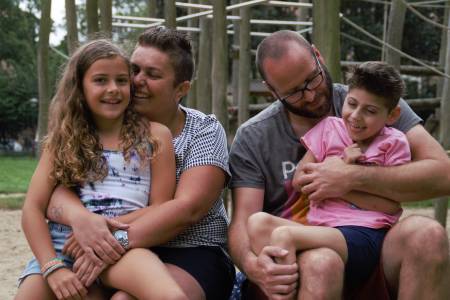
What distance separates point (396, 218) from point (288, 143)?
1.58 ft

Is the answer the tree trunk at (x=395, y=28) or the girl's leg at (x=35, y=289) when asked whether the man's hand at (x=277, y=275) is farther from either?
the tree trunk at (x=395, y=28)

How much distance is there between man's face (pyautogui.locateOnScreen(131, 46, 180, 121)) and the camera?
2.70 meters

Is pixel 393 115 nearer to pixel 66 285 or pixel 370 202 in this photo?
pixel 370 202

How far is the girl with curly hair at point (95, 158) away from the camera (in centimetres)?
252

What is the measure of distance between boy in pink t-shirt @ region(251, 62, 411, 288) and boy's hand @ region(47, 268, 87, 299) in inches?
27.9

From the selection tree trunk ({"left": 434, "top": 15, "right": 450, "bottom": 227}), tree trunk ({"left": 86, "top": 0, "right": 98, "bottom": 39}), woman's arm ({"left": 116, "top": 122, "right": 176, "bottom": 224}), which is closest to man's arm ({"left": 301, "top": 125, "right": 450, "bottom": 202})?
woman's arm ({"left": 116, "top": 122, "right": 176, "bottom": 224})

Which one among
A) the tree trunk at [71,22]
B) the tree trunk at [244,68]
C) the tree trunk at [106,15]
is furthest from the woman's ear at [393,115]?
the tree trunk at [244,68]

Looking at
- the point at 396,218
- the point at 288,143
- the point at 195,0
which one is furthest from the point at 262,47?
the point at 195,0

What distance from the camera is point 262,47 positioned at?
2.80 meters

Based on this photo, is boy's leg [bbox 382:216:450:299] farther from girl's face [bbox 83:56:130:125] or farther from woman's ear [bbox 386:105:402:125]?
girl's face [bbox 83:56:130:125]

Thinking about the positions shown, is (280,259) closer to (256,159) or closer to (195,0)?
(256,159)

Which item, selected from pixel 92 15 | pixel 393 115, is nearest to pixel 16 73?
pixel 92 15

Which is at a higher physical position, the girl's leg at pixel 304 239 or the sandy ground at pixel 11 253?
the girl's leg at pixel 304 239

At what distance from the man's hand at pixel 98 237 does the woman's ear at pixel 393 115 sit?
0.98 meters
